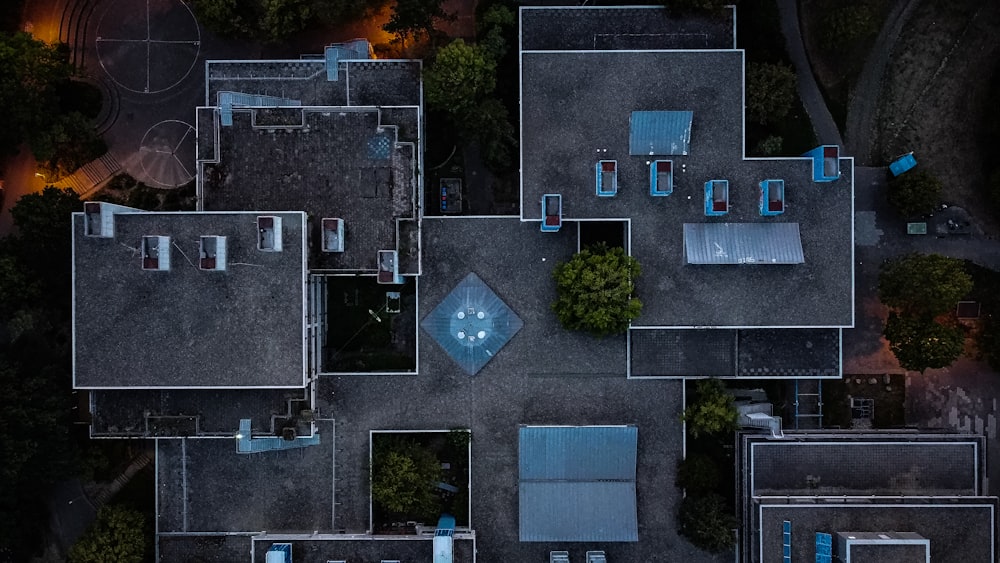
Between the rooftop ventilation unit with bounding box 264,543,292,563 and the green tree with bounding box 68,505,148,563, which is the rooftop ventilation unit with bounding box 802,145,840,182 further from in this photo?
the green tree with bounding box 68,505,148,563

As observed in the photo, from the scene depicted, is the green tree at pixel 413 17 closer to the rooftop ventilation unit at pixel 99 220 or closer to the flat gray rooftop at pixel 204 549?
the rooftop ventilation unit at pixel 99 220

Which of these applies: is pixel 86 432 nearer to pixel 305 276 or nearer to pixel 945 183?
pixel 305 276

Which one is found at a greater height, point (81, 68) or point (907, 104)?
point (81, 68)

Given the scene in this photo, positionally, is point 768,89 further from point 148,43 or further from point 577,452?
point 148,43

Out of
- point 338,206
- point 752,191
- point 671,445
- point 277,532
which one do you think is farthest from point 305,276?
point 752,191

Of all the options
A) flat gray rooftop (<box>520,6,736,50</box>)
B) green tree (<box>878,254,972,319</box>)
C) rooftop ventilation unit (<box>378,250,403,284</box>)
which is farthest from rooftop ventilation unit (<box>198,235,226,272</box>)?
green tree (<box>878,254,972,319</box>)

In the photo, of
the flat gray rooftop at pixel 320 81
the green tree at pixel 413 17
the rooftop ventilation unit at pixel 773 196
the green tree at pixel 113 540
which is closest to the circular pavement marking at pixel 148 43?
the flat gray rooftop at pixel 320 81
